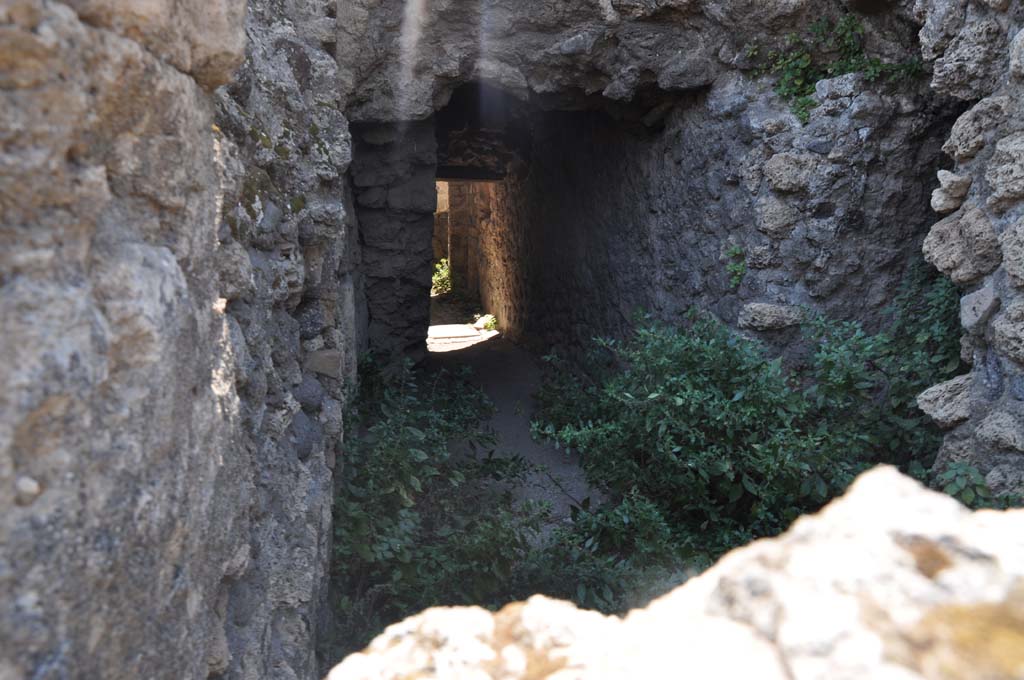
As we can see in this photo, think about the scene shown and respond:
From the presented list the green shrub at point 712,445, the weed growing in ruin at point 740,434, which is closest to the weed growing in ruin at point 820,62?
the weed growing in ruin at point 740,434

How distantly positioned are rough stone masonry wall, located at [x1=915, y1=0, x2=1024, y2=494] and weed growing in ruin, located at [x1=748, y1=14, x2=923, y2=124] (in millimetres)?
747

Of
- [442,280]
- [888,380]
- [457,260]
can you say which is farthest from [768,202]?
[442,280]

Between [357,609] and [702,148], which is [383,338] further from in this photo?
[357,609]

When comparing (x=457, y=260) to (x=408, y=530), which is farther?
(x=457, y=260)

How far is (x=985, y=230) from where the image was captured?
316cm

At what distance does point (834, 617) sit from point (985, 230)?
2.97 meters

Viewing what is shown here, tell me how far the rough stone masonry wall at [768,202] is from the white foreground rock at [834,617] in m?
3.77

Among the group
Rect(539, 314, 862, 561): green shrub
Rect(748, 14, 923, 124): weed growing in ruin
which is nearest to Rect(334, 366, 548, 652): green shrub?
Rect(539, 314, 862, 561): green shrub

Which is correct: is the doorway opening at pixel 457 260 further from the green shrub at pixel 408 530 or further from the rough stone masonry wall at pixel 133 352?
the rough stone masonry wall at pixel 133 352

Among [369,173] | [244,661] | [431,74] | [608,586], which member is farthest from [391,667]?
[369,173]

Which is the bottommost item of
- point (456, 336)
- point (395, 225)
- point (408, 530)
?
point (456, 336)

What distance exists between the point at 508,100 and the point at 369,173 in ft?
6.33

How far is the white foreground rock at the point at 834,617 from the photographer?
0.69 meters

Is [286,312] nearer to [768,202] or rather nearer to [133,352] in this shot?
[133,352]
